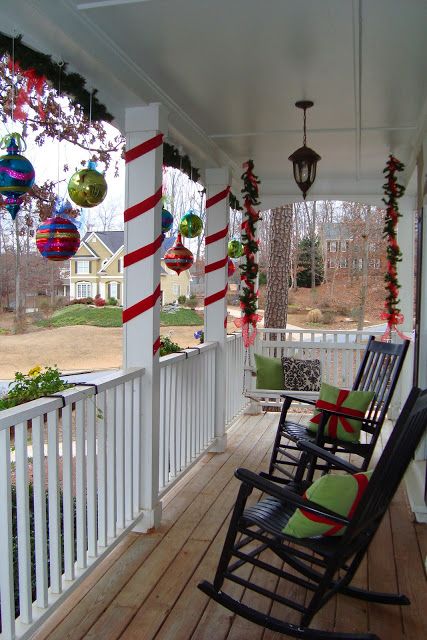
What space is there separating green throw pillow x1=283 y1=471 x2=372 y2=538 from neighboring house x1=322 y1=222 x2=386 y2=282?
35.5 ft

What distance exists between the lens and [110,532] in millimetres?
2807

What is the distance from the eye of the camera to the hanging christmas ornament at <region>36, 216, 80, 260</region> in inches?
99.3

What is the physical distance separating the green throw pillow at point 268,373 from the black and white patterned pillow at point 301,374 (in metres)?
0.06

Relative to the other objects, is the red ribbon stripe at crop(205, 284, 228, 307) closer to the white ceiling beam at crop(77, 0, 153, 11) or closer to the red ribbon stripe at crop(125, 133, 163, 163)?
the red ribbon stripe at crop(125, 133, 163, 163)

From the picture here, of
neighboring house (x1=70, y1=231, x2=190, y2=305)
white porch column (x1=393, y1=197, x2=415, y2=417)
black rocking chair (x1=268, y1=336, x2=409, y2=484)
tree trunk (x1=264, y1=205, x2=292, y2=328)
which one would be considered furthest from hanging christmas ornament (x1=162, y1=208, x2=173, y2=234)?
tree trunk (x1=264, y1=205, x2=292, y2=328)

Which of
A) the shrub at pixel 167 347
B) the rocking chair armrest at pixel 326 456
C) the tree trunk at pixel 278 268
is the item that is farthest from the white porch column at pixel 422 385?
the tree trunk at pixel 278 268

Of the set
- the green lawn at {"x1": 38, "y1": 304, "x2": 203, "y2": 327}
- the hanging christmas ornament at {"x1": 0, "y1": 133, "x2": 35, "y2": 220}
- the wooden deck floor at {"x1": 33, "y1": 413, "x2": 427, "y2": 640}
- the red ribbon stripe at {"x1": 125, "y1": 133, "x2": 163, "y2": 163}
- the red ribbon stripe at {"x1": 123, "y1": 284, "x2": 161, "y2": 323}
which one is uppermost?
the red ribbon stripe at {"x1": 125, "y1": 133, "x2": 163, "y2": 163}

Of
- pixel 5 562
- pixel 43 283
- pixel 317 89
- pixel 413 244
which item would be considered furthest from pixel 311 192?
pixel 5 562

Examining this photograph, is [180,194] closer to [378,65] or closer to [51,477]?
[378,65]

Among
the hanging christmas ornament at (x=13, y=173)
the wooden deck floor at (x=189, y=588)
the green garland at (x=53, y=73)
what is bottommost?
the wooden deck floor at (x=189, y=588)

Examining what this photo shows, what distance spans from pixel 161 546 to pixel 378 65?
2.74 meters

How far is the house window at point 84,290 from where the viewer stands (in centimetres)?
391

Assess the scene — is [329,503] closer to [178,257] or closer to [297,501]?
[297,501]

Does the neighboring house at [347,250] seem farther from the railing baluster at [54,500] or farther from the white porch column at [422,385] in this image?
the railing baluster at [54,500]
